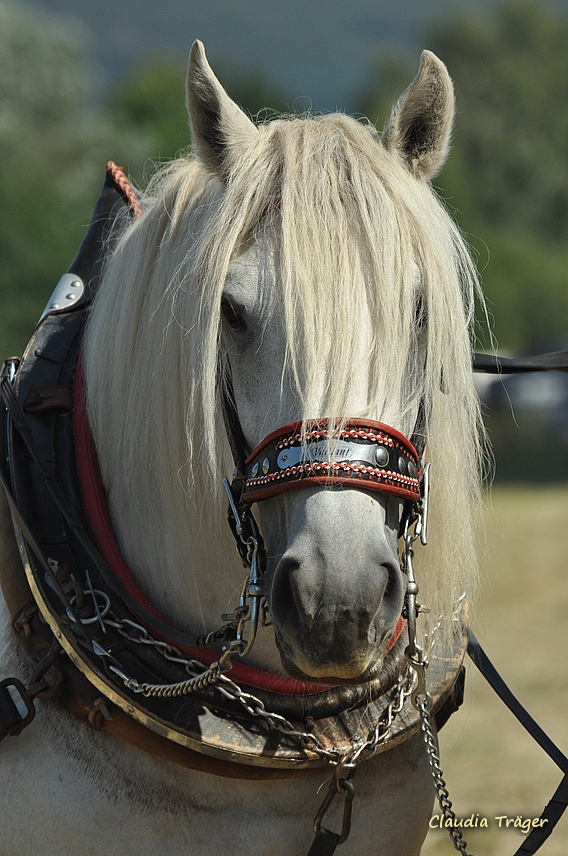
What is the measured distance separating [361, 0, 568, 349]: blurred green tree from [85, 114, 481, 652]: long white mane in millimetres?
28109

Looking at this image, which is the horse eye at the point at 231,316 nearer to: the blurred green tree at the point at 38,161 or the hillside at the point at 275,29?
the blurred green tree at the point at 38,161

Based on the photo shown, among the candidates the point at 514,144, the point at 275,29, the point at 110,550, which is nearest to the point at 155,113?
the point at 514,144

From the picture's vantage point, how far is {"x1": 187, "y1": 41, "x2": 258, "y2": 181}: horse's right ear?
163cm

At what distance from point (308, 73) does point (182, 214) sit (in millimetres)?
143273

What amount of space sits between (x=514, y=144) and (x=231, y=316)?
37.9 m

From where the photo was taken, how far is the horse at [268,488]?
1.41 metres

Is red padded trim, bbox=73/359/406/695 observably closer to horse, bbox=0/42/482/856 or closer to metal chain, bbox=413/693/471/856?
horse, bbox=0/42/482/856

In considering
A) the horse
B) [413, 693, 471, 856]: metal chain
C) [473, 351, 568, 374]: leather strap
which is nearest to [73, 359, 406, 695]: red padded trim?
the horse

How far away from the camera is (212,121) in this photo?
170 centimetres

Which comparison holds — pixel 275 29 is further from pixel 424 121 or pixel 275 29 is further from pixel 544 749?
pixel 544 749

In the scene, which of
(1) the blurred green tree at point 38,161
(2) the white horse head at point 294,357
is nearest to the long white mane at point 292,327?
(2) the white horse head at point 294,357

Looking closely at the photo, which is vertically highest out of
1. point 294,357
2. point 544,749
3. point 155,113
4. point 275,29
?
point 275,29

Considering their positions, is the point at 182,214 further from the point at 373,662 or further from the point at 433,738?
the point at 433,738

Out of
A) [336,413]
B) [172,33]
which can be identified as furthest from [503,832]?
[172,33]
